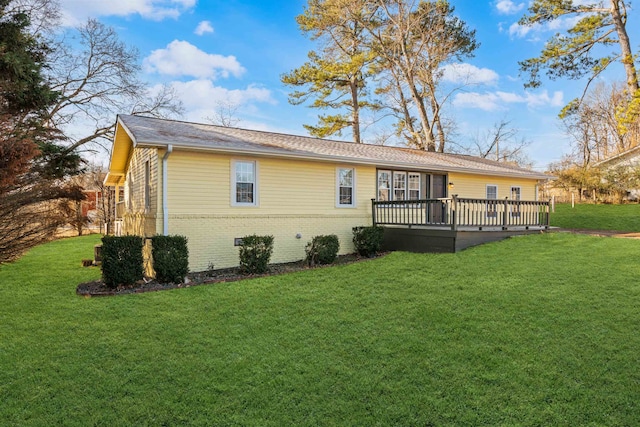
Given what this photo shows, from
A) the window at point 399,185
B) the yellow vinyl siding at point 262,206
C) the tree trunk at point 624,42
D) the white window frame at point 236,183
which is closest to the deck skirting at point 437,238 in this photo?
the yellow vinyl siding at point 262,206

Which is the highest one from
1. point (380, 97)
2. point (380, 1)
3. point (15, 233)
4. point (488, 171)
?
point (380, 1)

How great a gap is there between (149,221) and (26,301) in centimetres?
359

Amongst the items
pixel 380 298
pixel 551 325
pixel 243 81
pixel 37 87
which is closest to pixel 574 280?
pixel 551 325

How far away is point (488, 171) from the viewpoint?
49.3ft

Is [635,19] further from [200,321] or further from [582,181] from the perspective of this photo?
[200,321]

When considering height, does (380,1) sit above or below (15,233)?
above

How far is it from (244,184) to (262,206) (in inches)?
30.3

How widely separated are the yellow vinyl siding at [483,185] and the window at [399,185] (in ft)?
6.70

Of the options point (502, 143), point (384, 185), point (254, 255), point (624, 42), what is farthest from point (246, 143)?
point (502, 143)

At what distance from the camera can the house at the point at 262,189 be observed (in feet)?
31.6

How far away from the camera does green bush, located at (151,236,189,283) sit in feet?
27.5

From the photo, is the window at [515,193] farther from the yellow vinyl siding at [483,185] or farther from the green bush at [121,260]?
the green bush at [121,260]

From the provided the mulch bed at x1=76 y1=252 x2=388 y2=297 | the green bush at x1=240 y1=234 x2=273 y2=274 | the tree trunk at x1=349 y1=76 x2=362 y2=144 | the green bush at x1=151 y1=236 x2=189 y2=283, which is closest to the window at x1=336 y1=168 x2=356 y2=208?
the mulch bed at x1=76 y1=252 x2=388 y2=297

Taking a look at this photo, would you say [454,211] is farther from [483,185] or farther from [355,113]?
[355,113]
